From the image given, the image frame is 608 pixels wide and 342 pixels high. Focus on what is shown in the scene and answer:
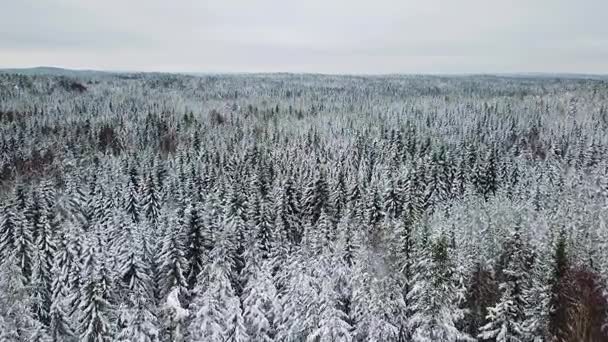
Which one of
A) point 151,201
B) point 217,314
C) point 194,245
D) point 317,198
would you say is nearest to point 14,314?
point 217,314

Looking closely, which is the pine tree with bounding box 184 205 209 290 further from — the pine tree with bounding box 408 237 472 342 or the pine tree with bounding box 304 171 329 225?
the pine tree with bounding box 304 171 329 225

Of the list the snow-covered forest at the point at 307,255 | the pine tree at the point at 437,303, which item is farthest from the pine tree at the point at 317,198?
the pine tree at the point at 437,303

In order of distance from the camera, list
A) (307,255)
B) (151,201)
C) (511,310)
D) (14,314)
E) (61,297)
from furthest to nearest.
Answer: (151,201), (307,255), (61,297), (511,310), (14,314)

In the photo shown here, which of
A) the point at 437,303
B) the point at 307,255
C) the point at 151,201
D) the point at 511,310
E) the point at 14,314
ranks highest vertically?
the point at 14,314

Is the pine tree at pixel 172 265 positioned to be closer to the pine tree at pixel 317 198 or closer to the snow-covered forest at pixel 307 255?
the snow-covered forest at pixel 307 255

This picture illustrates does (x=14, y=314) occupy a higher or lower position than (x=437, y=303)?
higher

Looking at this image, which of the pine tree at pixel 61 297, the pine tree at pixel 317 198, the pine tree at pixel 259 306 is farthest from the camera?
the pine tree at pixel 317 198

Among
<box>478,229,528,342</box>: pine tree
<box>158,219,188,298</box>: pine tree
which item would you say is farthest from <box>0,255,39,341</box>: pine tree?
<box>478,229,528,342</box>: pine tree

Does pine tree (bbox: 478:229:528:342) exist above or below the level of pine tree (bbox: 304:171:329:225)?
above

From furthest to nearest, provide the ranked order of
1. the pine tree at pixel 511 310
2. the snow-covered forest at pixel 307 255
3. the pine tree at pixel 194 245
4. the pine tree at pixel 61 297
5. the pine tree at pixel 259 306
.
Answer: the pine tree at pixel 194 245 < the pine tree at pixel 61 297 < the pine tree at pixel 259 306 < the snow-covered forest at pixel 307 255 < the pine tree at pixel 511 310

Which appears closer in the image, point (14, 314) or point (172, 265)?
point (14, 314)

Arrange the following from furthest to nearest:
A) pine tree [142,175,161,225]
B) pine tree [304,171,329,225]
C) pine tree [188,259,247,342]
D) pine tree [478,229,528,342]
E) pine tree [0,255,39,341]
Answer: pine tree [142,175,161,225], pine tree [304,171,329,225], pine tree [188,259,247,342], pine tree [478,229,528,342], pine tree [0,255,39,341]

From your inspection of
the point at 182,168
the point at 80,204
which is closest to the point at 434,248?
the point at 80,204

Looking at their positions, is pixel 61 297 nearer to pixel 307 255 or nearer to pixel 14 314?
pixel 14 314
